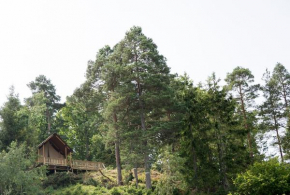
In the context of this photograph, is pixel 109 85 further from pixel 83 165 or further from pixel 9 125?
pixel 83 165

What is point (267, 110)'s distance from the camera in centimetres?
3094

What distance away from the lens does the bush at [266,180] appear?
15.1m

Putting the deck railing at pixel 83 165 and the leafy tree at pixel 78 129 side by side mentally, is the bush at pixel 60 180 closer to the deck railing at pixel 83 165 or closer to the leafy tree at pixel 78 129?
the deck railing at pixel 83 165

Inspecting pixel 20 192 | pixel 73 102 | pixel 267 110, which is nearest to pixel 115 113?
pixel 73 102

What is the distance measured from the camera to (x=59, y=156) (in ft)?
111

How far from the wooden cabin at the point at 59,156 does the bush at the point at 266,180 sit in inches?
766

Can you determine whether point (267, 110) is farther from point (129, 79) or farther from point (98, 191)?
point (98, 191)

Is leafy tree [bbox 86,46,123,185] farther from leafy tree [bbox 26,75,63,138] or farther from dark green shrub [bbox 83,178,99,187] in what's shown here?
leafy tree [bbox 26,75,63,138]

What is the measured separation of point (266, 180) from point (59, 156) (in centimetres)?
2410

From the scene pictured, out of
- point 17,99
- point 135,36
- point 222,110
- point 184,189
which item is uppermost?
point 135,36

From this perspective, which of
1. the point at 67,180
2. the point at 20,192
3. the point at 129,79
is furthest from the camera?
the point at 67,180

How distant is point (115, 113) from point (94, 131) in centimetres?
2093

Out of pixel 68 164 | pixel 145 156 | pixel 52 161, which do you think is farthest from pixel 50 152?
pixel 145 156

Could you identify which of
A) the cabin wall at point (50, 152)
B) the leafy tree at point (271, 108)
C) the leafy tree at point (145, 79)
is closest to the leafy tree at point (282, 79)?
the leafy tree at point (271, 108)
